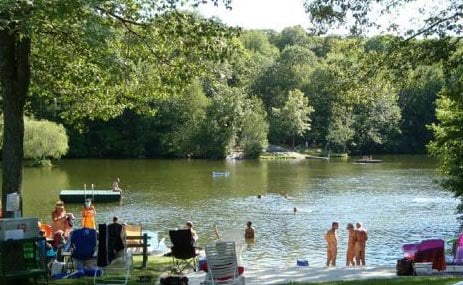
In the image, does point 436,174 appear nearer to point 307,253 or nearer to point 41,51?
point 307,253

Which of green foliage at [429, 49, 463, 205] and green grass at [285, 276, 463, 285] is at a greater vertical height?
green foliage at [429, 49, 463, 205]

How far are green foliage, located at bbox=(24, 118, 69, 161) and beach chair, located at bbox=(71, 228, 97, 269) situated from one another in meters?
49.5

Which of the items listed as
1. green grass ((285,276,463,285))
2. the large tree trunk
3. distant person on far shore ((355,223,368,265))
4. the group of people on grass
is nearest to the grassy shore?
the large tree trunk

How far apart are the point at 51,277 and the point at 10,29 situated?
453 centimetres

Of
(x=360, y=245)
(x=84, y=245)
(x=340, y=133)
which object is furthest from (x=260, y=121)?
(x=84, y=245)

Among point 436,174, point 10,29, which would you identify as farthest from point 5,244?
point 436,174

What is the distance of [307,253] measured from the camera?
2180 centimetres

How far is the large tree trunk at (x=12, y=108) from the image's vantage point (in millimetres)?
10367

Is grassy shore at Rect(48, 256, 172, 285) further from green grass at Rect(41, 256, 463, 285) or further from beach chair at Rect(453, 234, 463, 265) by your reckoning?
beach chair at Rect(453, 234, 463, 265)

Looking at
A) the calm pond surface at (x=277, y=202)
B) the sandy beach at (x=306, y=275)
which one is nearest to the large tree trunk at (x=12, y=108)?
the sandy beach at (x=306, y=275)

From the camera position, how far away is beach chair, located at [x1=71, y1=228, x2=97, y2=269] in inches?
454

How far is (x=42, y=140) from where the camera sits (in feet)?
195

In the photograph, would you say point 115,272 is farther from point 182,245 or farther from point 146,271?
point 182,245

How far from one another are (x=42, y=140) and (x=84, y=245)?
1979 inches
